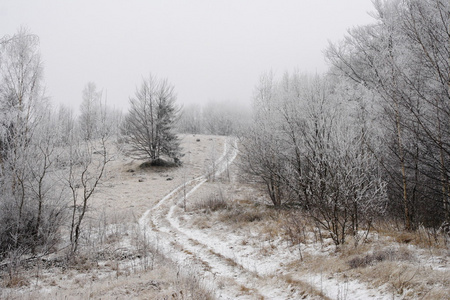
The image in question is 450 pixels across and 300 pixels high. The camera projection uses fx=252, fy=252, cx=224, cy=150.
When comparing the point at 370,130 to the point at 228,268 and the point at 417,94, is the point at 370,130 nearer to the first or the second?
the point at 417,94

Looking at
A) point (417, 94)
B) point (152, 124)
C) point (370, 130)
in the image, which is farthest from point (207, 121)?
point (417, 94)

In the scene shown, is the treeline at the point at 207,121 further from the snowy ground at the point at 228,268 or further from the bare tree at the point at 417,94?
the bare tree at the point at 417,94

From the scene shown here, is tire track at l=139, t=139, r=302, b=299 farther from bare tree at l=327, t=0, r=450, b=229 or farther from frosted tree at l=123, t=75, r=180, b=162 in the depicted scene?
frosted tree at l=123, t=75, r=180, b=162

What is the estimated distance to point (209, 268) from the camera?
7.57 meters

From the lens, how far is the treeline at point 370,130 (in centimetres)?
643

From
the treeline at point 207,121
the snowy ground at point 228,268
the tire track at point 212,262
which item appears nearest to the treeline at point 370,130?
the snowy ground at point 228,268

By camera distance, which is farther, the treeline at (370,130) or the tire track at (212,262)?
the treeline at (370,130)

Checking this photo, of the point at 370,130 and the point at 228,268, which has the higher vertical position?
the point at 370,130

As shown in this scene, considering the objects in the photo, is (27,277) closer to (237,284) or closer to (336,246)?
(237,284)

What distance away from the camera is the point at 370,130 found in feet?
28.6

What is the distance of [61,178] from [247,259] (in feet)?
24.0

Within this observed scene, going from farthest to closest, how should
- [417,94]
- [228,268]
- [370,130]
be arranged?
[370,130], [228,268], [417,94]

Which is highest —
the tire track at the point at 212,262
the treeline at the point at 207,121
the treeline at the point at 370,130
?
the treeline at the point at 207,121

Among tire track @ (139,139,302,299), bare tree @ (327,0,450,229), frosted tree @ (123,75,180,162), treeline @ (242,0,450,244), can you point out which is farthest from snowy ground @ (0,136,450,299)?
frosted tree @ (123,75,180,162)
